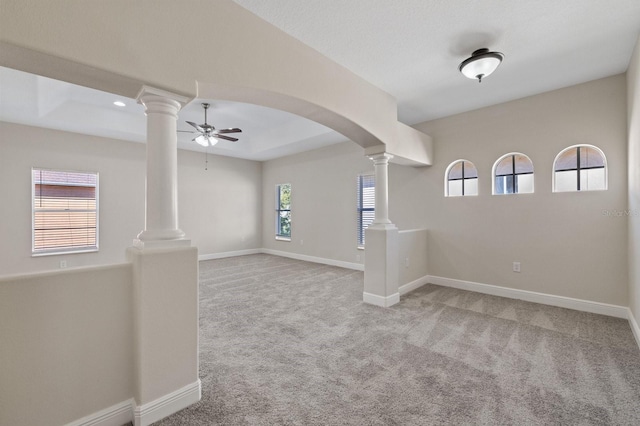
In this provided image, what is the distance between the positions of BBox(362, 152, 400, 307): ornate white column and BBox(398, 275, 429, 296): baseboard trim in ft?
1.24

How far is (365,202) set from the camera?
607cm

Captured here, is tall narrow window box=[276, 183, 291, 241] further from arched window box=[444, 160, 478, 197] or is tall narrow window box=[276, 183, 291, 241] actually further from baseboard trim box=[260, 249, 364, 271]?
arched window box=[444, 160, 478, 197]

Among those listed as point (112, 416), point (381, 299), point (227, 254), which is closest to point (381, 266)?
point (381, 299)

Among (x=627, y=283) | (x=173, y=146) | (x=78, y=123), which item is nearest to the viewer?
(x=173, y=146)

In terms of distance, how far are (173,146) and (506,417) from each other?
283cm

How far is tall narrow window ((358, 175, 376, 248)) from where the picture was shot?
599cm

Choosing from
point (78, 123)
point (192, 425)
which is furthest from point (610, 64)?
point (78, 123)

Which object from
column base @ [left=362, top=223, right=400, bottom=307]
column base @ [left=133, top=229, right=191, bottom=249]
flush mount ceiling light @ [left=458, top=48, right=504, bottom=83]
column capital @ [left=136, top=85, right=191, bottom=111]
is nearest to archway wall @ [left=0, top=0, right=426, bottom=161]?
column capital @ [left=136, top=85, right=191, bottom=111]

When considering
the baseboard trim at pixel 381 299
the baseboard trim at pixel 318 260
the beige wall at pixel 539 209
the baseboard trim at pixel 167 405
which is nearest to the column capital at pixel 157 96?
the baseboard trim at pixel 167 405

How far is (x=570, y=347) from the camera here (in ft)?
8.72

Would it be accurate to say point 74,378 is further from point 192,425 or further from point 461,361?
point 461,361

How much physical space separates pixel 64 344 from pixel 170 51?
1.86 metres

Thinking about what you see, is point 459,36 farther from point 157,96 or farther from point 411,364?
point 411,364

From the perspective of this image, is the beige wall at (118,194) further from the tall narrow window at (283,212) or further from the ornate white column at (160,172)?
the ornate white column at (160,172)
